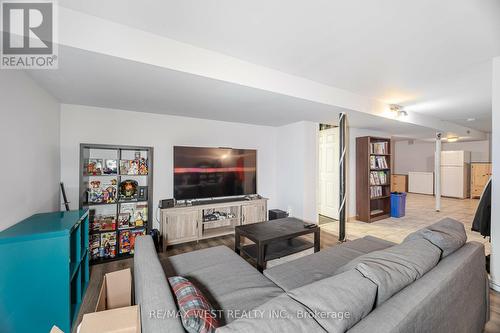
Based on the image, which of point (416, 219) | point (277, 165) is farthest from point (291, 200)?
point (416, 219)

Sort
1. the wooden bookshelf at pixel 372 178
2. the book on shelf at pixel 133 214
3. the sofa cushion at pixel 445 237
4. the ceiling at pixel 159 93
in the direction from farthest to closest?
the wooden bookshelf at pixel 372 178, the book on shelf at pixel 133 214, the ceiling at pixel 159 93, the sofa cushion at pixel 445 237

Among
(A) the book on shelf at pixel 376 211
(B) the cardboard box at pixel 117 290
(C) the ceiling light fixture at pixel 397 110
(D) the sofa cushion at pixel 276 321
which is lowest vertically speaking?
(A) the book on shelf at pixel 376 211

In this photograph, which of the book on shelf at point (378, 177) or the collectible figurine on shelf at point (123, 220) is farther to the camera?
the book on shelf at point (378, 177)

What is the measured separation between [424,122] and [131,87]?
18.3 feet

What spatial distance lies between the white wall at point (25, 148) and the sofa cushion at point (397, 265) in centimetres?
252

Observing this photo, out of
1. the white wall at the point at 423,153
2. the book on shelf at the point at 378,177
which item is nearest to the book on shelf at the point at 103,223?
the book on shelf at the point at 378,177

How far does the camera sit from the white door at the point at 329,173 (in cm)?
477

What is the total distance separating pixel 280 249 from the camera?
2.58 meters

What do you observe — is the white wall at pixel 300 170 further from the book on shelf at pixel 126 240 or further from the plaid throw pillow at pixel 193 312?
the plaid throw pillow at pixel 193 312

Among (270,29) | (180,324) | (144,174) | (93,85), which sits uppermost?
(270,29)

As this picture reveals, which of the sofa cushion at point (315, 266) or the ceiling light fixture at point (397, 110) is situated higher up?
the ceiling light fixture at point (397, 110)

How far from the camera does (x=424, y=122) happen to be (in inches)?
177

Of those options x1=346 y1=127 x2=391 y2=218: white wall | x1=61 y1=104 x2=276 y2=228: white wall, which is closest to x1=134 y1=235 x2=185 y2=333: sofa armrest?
x1=61 y1=104 x2=276 y2=228: white wall

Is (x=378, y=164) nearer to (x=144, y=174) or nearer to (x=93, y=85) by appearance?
(x=144, y=174)
